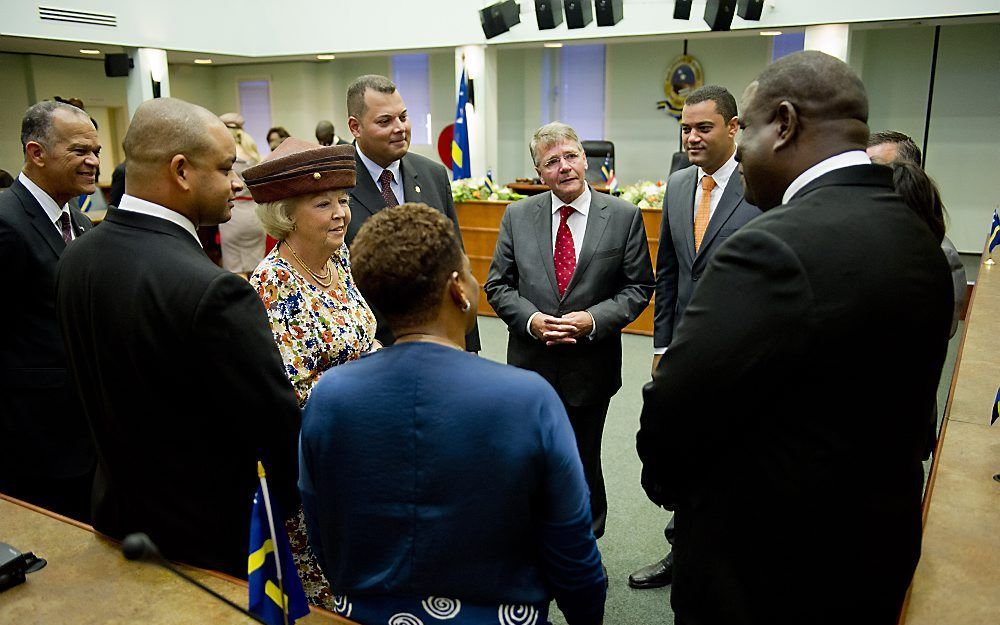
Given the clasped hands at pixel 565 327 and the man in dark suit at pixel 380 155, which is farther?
the man in dark suit at pixel 380 155

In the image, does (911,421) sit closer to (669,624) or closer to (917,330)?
(917,330)

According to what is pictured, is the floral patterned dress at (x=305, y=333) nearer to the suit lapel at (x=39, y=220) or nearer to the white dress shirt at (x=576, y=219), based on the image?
the suit lapel at (x=39, y=220)

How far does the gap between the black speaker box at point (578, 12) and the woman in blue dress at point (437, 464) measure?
28.0 ft

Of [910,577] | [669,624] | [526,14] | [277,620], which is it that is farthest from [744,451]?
[526,14]

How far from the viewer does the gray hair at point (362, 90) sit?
2.98 meters

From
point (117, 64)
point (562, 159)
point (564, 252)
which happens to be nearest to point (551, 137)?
point (562, 159)

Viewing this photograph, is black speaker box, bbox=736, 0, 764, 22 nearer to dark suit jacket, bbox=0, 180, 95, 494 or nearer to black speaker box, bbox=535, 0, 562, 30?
black speaker box, bbox=535, 0, 562, 30

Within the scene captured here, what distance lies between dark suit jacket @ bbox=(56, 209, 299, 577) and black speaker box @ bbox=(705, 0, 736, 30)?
8.07 m

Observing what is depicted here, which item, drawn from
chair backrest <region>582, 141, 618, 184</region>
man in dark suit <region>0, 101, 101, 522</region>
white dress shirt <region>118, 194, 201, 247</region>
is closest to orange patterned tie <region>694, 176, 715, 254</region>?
white dress shirt <region>118, 194, 201, 247</region>

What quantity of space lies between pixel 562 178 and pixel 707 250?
629 mm

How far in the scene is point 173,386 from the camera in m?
1.50

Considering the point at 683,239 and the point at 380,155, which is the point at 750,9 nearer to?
the point at 683,239

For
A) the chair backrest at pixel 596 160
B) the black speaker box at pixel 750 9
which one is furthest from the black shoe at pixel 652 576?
the black speaker box at pixel 750 9

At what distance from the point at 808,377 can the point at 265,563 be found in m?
0.94
